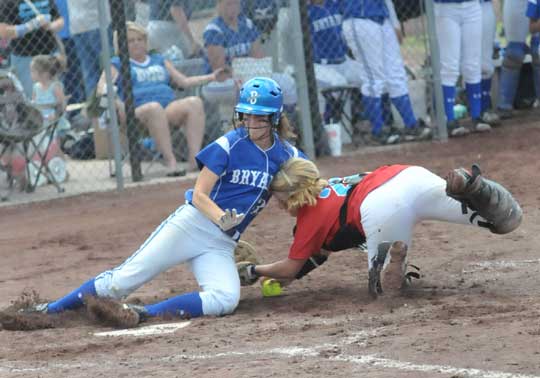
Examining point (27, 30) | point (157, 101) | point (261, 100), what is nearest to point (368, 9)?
point (157, 101)

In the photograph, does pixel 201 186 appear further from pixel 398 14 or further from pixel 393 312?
pixel 398 14

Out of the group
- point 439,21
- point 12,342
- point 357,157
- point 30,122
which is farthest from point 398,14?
point 12,342

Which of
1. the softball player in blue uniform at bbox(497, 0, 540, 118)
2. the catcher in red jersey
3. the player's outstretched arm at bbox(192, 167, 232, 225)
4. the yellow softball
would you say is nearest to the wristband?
the yellow softball

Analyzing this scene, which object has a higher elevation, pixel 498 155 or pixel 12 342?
pixel 12 342

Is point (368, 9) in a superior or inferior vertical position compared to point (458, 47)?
superior

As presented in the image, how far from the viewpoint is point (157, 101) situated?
10680 mm

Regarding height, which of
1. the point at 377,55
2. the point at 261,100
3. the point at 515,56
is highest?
the point at 261,100

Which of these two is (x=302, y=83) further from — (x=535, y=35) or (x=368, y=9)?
(x=535, y=35)

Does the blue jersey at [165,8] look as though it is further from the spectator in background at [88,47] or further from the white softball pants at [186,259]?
the white softball pants at [186,259]

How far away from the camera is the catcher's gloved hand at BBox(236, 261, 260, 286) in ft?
21.1

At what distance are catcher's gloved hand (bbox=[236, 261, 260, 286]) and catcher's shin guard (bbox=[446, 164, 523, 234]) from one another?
1.24 metres

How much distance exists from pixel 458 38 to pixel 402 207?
6.13m

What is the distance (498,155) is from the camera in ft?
35.1

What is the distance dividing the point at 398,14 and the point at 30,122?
15.0 feet
